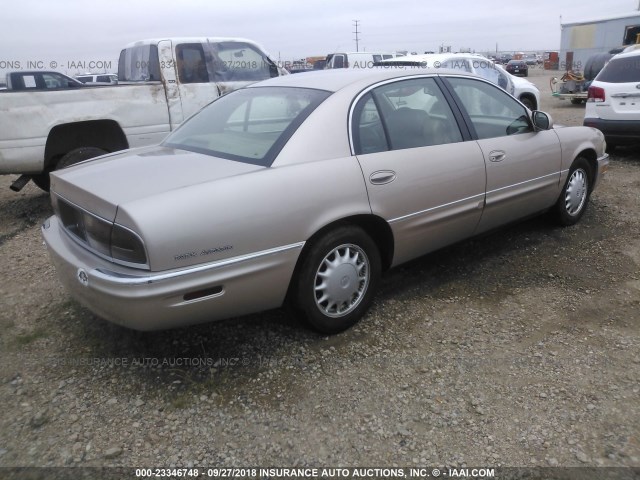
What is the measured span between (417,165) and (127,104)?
4.06 metres

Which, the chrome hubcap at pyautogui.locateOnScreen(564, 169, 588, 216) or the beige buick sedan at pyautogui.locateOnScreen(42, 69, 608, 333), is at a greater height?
the beige buick sedan at pyautogui.locateOnScreen(42, 69, 608, 333)

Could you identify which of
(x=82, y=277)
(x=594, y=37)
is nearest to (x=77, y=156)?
(x=82, y=277)

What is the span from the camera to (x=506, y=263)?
4.28 metres

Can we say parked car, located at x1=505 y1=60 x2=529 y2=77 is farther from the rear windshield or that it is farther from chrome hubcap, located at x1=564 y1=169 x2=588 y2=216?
chrome hubcap, located at x1=564 y1=169 x2=588 y2=216

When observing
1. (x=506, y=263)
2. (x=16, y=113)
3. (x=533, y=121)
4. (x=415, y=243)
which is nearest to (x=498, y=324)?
(x=415, y=243)

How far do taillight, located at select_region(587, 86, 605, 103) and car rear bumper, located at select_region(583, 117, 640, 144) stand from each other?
0.28 m

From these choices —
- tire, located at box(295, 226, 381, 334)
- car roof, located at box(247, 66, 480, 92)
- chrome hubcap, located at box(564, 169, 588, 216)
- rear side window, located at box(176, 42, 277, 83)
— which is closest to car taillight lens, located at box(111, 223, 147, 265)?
tire, located at box(295, 226, 381, 334)

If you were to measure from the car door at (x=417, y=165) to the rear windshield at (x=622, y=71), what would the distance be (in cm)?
534

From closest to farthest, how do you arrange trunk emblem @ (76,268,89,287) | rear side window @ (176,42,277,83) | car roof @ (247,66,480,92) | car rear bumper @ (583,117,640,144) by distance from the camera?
trunk emblem @ (76,268,89,287), car roof @ (247,66,480,92), rear side window @ (176,42,277,83), car rear bumper @ (583,117,640,144)

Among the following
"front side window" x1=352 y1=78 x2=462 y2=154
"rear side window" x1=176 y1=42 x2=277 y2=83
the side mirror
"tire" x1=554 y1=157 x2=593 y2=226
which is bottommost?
"tire" x1=554 y1=157 x2=593 y2=226

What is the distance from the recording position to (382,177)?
126 inches

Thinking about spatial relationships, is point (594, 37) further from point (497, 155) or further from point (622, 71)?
point (497, 155)

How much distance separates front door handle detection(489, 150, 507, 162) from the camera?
3877mm

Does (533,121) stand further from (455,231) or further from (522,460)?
(522,460)
